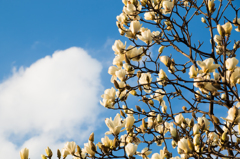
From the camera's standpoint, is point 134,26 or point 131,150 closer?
point 131,150

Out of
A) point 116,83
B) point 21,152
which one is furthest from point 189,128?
point 21,152

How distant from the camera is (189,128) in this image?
8.48 feet

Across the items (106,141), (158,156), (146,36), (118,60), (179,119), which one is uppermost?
(146,36)

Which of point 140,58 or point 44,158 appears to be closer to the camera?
point 44,158

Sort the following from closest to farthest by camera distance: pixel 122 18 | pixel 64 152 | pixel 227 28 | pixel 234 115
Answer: pixel 234 115 < pixel 227 28 < pixel 64 152 < pixel 122 18

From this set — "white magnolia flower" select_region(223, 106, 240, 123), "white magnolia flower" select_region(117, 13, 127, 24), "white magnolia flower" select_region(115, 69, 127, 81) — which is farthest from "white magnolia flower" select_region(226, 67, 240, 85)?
"white magnolia flower" select_region(117, 13, 127, 24)

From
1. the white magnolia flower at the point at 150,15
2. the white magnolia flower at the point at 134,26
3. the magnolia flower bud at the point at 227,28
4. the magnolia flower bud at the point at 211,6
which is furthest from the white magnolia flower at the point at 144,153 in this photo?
the magnolia flower bud at the point at 211,6

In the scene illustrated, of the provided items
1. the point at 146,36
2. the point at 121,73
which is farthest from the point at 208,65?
the point at 121,73

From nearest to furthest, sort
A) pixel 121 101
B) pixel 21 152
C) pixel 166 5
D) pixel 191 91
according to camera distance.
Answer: pixel 21 152
pixel 191 91
pixel 121 101
pixel 166 5

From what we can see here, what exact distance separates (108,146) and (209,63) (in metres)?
1.15

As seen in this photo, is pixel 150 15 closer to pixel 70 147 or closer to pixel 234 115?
pixel 234 115

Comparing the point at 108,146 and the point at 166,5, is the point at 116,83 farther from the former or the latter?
the point at 166,5

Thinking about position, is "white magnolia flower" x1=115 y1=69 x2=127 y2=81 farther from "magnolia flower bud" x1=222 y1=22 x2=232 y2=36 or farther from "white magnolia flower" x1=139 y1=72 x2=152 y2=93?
"magnolia flower bud" x1=222 y1=22 x2=232 y2=36

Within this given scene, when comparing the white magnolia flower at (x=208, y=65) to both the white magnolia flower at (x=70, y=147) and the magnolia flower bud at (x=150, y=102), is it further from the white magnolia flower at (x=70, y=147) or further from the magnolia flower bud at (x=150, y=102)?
the white magnolia flower at (x=70, y=147)
